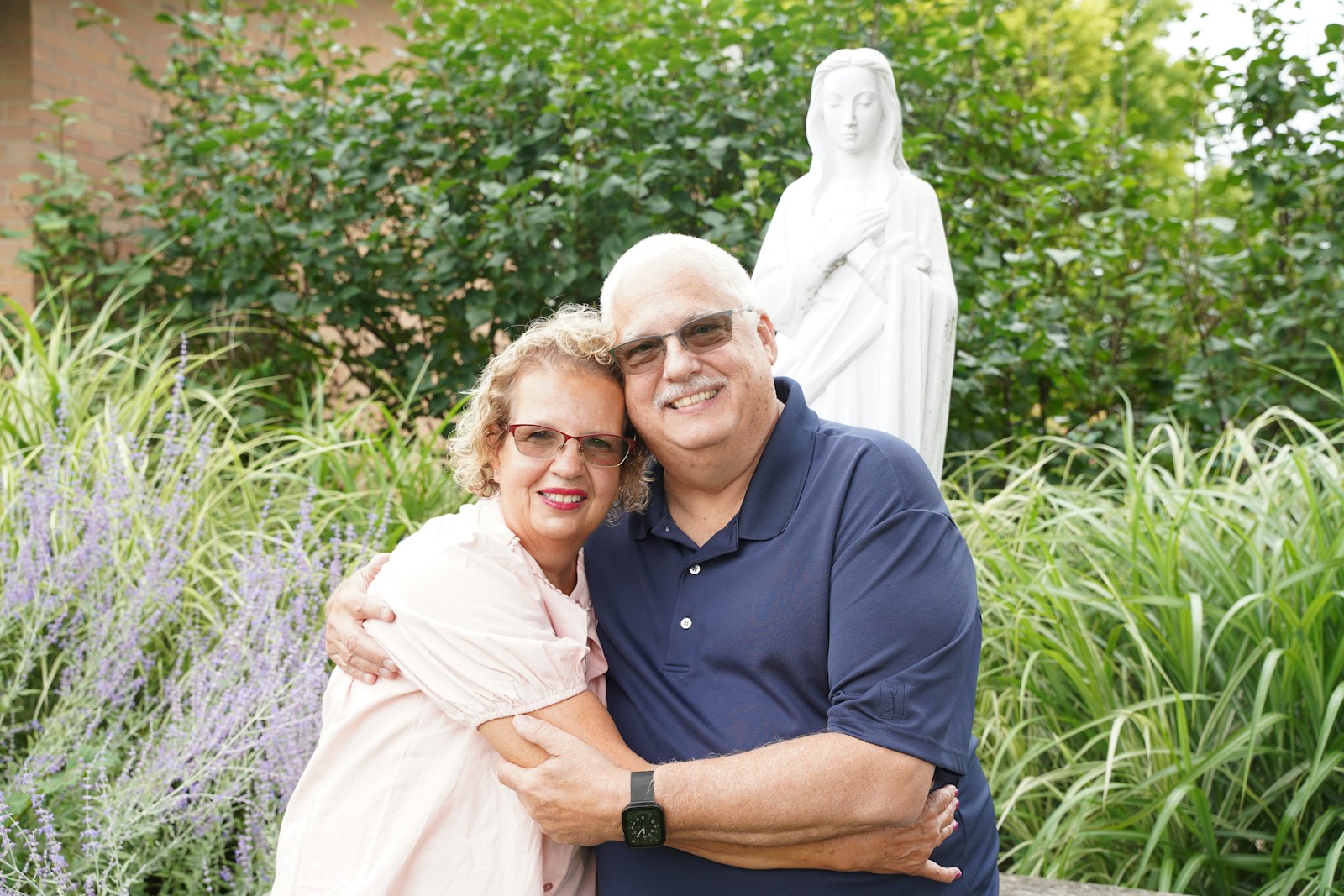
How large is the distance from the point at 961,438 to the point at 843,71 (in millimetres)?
2946

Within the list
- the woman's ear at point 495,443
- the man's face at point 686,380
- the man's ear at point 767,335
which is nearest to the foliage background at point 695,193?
Answer: the man's ear at point 767,335

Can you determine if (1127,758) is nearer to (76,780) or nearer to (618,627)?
(618,627)

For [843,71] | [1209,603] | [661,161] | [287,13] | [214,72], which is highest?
[287,13]

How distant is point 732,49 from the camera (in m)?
6.06

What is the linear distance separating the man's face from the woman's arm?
0.52m

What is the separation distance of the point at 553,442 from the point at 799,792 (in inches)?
29.1

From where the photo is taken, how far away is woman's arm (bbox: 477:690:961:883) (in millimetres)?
1752

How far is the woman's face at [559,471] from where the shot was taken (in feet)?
6.36

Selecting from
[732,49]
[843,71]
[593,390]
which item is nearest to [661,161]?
[732,49]

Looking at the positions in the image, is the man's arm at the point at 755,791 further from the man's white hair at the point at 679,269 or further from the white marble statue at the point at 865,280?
the white marble statue at the point at 865,280

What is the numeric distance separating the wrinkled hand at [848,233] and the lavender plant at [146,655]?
1.73m

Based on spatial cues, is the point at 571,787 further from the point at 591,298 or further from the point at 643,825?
the point at 591,298

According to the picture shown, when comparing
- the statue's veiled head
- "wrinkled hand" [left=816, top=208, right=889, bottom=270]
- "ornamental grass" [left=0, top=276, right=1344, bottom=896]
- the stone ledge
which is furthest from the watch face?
the statue's veiled head

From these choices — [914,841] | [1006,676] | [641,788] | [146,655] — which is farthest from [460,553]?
[1006,676]
